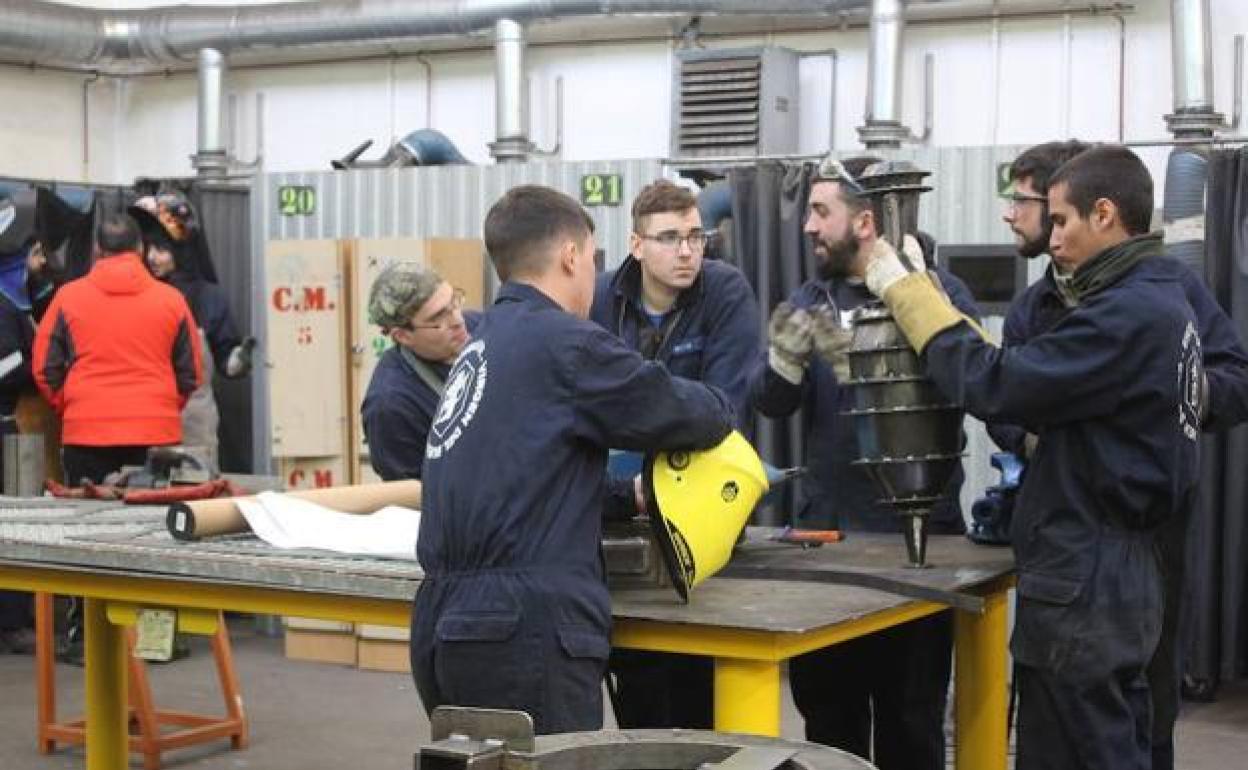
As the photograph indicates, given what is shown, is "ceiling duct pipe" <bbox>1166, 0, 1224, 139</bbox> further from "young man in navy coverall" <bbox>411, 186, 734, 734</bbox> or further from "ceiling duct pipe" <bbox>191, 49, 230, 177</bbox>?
"ceiling duct pipe" <bbox>191, 49, 230, 177</bbox>

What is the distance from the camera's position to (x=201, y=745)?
5.95 meters

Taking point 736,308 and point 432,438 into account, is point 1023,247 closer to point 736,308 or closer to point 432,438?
point 736,308

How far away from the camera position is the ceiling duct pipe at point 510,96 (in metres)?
8.26

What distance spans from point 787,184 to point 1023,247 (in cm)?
275

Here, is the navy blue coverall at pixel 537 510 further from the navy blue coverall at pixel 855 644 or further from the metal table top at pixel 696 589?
the navy blue coverall at pixel 855 644

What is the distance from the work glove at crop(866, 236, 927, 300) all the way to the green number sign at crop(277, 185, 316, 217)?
15.3 ft

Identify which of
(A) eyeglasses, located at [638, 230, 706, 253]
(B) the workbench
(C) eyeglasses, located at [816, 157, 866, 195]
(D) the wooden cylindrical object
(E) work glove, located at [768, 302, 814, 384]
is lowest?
(B) the workbench

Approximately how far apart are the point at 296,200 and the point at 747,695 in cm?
519

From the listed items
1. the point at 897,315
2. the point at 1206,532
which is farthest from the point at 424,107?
the point at 897,315

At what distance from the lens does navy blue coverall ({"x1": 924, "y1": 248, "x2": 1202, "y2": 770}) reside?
3.33 metres

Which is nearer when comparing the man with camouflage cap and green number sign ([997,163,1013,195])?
the man with camouflage cap

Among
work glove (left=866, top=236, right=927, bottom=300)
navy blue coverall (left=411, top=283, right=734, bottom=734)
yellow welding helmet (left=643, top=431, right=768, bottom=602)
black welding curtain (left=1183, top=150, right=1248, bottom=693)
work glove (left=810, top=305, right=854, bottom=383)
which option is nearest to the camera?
navy blue coverall (left=411, top=283, right=734, bottom=734)

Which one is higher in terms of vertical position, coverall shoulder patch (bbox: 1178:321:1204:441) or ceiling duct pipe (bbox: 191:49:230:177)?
ceiling duct pipe (bbox: 191:49:230:177)

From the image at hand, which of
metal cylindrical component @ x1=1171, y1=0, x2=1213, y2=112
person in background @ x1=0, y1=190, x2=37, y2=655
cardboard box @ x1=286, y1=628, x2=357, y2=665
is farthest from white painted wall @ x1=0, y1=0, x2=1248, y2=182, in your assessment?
cardboard box @ x1=286, y1=628, x2=357, y2=665
